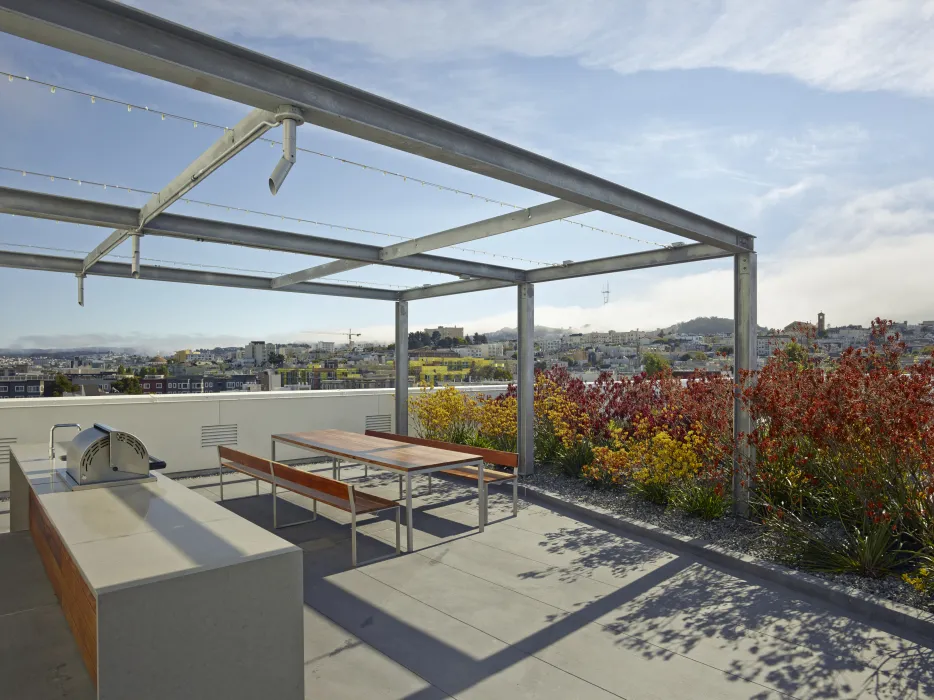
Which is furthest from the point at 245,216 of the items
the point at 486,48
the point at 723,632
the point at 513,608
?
the point at 723,632

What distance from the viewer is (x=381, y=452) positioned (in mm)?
5996

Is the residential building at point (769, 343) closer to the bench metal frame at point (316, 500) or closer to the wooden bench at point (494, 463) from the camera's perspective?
the wooden bench at point (494, 463)

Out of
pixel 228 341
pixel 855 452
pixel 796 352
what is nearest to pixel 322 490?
pixel 855 452

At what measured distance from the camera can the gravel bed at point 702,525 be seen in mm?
3865

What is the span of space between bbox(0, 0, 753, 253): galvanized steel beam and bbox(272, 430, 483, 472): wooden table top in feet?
8.61

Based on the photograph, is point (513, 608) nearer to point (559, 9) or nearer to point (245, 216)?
point (245, 216)

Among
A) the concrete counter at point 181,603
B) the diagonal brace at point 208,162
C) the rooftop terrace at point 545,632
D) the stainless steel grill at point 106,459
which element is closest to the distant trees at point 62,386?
the diagonal brace at point 208,162

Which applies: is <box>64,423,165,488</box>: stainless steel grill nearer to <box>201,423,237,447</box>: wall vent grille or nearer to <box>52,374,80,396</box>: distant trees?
<box>201,423,237,447</box>: wall vent grille

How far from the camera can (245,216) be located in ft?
17.1

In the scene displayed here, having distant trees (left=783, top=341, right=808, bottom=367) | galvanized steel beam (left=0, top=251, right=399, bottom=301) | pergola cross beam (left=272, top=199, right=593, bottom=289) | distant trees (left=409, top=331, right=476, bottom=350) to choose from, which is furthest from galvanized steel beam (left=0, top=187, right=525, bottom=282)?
distant trees (left=783, top=341, right=808, bottom=367)

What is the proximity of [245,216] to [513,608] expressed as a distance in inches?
152

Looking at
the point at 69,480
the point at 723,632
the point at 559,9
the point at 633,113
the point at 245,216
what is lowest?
the point at 723,632

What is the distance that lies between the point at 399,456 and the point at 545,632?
8.45 ft

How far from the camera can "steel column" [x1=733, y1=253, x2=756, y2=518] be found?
537cm
